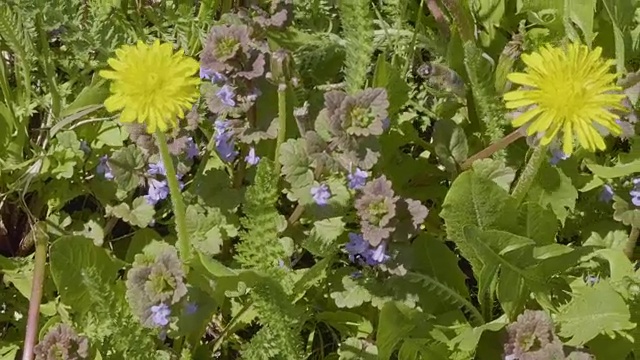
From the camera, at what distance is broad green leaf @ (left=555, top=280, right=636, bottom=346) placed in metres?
1.97

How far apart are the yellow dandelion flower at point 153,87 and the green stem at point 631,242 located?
130cm

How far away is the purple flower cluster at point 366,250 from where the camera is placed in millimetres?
1970

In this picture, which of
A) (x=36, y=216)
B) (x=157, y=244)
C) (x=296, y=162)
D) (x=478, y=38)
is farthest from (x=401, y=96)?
(x=36, y=216)

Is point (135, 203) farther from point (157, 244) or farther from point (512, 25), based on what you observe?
point (512, 25)

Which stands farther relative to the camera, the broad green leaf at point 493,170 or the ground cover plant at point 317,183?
the broad green leaf at point 493,170

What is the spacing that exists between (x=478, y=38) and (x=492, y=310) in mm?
861

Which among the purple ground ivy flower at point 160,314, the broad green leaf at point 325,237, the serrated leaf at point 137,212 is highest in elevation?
the broad green leaf at point 325,237

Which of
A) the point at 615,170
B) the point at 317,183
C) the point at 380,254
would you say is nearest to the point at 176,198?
the point at 317,183

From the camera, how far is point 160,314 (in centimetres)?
189

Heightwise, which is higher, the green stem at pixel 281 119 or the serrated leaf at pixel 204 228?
the green stem at pixel 281 119

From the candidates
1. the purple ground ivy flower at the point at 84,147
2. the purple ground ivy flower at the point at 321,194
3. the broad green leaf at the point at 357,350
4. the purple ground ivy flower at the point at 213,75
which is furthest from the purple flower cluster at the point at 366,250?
the purple ground ivy flower at the point at 84,147

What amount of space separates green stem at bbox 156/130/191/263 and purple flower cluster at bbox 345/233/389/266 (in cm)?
38

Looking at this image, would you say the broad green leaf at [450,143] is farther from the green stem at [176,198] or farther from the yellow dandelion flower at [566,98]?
the green stem at [176,198]

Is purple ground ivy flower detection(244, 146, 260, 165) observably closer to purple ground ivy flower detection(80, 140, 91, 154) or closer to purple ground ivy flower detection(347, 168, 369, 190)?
purple ground ivy flower detection(347, 168, 369, 190)
